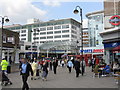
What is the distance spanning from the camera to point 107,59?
21.6 m

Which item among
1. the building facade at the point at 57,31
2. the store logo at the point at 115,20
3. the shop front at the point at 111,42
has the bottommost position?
the shop front at the point at 111,42

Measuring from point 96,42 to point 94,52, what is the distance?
13.4m

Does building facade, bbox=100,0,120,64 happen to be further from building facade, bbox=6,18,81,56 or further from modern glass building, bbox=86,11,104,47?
building facade, bbox=6,18,81,56

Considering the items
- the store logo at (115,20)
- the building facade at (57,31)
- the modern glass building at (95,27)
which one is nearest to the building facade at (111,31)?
the store logo at (115,20)

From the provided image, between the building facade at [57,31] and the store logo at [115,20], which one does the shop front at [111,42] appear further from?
the building facade at [57,31]

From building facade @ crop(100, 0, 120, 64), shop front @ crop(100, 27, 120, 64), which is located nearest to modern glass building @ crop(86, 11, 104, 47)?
building facade @ crop(100, 0, 120, 64)

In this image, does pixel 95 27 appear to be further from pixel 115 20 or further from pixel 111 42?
pixel 111 42

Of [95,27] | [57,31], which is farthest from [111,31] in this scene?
[57,31]

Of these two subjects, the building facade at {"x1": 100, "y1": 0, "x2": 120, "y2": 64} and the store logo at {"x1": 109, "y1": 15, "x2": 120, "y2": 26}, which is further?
the store logo at {"x1": 109, "y1": 15, "x2": 120, "y2": 26}

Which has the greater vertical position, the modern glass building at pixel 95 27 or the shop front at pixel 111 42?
the modern glass building at pixel 95 27

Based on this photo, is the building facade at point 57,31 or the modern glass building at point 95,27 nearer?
the modern glass building at point 95,27

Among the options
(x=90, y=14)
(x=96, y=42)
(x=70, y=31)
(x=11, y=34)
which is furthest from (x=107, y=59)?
(x=70, y=31)

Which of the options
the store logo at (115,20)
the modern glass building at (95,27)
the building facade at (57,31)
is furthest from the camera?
the building facade at (57,31)

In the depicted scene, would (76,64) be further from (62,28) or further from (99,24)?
(62,28)
